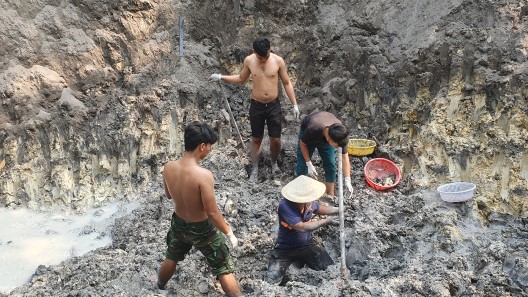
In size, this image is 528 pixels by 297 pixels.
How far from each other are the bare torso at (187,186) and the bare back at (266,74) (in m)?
2.02

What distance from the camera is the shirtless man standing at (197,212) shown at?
11.6 ft

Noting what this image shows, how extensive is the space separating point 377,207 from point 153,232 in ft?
6.96

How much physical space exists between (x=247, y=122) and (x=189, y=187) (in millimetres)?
3044

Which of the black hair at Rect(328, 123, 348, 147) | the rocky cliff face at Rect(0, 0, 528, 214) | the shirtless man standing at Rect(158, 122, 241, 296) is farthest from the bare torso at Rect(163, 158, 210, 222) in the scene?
the rocky cliff face at Rect(0, 0, 528, 214)

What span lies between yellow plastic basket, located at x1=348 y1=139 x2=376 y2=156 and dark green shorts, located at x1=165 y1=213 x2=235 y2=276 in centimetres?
251

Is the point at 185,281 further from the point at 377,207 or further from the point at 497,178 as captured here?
the point at 497,178

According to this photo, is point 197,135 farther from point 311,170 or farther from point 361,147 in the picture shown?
point 361,147

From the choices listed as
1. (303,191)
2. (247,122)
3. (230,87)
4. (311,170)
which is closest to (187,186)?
(303,191)

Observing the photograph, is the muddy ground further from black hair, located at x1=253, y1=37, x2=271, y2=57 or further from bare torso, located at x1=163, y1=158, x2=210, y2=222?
black hair, located at x1=253, y1=37, x2=271, y2=57

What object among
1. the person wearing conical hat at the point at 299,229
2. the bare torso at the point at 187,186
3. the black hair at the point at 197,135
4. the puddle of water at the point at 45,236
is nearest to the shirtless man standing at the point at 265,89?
the person wearing conical hat at the point at 299,229

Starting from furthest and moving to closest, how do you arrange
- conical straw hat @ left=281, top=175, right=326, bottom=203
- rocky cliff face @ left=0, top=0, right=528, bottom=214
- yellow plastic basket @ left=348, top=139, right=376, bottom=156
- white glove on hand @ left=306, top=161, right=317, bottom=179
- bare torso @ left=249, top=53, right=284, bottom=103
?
yellow plastic basket @ left=348, top=139, right=376, bottom=156 < rocky cliff face @ left=0, top=0, right=528, bottom=214 < bare torso @ left=249, top=53, right=284, bottom=103 < white glove on hand @ left=306, top=161, right=317, bottom=179 < conical straw hat @ left=281, top=175, right=326, bottom=203

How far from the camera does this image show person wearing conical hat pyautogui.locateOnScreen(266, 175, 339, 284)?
13.3 ft

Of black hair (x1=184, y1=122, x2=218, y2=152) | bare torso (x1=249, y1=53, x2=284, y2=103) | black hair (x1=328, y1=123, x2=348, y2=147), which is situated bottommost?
black hair (x1=328, y1=123, x2=348, y2=147)

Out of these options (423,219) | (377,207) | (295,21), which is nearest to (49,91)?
(295,21)
